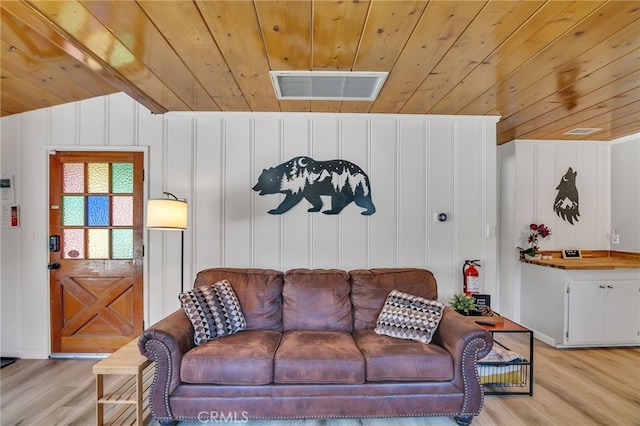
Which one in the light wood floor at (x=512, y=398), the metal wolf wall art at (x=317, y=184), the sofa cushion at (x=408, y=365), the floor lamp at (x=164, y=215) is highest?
the metal wolf wall art at (x=317, y=184)

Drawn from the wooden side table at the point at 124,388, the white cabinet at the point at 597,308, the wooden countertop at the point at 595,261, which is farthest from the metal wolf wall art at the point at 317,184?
the white cabinet at the point at 597,308

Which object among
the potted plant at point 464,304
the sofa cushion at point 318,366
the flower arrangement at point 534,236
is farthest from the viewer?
the flower arrangement at point 534,236

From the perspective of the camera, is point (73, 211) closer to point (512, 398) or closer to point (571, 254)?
point (512, 398)

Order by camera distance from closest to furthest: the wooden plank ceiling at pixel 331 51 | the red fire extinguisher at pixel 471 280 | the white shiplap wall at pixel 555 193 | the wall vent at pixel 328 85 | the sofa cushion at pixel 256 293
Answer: the wooden plank ceiling at pixel 331 51 < the wall vent at pixel 328 85 < the sofa cushion at pixel 256 293 < the red fire extinguisher at pixel 471 280 < the white shiplap wall at pixel 555 193

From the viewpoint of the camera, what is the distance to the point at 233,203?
3104 millimetres

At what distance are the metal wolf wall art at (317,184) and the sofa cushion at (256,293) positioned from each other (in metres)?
0.72

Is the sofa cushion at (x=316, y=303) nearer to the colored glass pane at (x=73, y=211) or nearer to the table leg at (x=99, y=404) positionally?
the table leg at (x=99, y=404)

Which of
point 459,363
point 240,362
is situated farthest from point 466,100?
point 240,362

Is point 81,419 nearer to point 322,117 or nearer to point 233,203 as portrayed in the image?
point 233,203

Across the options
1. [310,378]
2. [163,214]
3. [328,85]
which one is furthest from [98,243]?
[328,85]

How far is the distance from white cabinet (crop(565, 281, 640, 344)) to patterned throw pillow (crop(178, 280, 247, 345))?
3.42 m

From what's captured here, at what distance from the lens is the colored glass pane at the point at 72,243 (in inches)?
120

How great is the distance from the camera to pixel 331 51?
1925 mm

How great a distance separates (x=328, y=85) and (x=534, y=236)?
3.26 metres
